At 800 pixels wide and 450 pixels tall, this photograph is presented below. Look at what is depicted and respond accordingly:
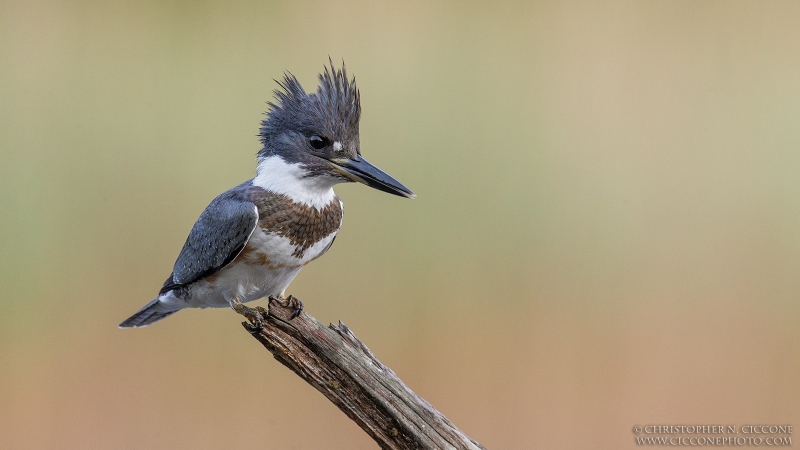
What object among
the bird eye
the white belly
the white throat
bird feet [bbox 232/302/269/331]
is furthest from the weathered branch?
the bird eye

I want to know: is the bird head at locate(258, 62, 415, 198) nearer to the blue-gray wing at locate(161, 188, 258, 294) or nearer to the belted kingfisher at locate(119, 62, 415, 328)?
the belted kingfisher at locate(119, 62, 415, 328)

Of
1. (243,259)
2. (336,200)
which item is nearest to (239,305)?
(243,259)

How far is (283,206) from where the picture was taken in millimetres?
2160

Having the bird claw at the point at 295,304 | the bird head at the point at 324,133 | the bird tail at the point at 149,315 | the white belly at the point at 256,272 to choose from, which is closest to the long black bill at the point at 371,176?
the bird head at the point at 324,133

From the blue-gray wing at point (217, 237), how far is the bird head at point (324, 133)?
219mm

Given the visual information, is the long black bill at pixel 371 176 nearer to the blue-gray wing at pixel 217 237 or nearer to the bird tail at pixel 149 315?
the blue-gray wing at pixel 217 237

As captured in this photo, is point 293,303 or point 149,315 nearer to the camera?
point 293,303

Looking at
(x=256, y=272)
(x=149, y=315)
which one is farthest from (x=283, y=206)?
(x=149, y=315)

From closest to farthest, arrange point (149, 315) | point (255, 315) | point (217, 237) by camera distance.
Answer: point (255, 315) → point (217, 237) → point (149, 315)

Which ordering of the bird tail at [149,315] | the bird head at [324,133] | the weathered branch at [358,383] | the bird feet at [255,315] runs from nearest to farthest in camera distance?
the weathered branch at [358,383] < the bird feet at [255,315] < the bird head at [324,133] < the bird tail at [149,315]

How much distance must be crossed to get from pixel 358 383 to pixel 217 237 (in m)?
0.65

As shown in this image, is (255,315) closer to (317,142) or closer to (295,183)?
(295,183)

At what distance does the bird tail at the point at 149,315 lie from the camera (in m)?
2.54

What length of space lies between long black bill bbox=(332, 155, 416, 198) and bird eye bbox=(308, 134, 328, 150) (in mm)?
71
